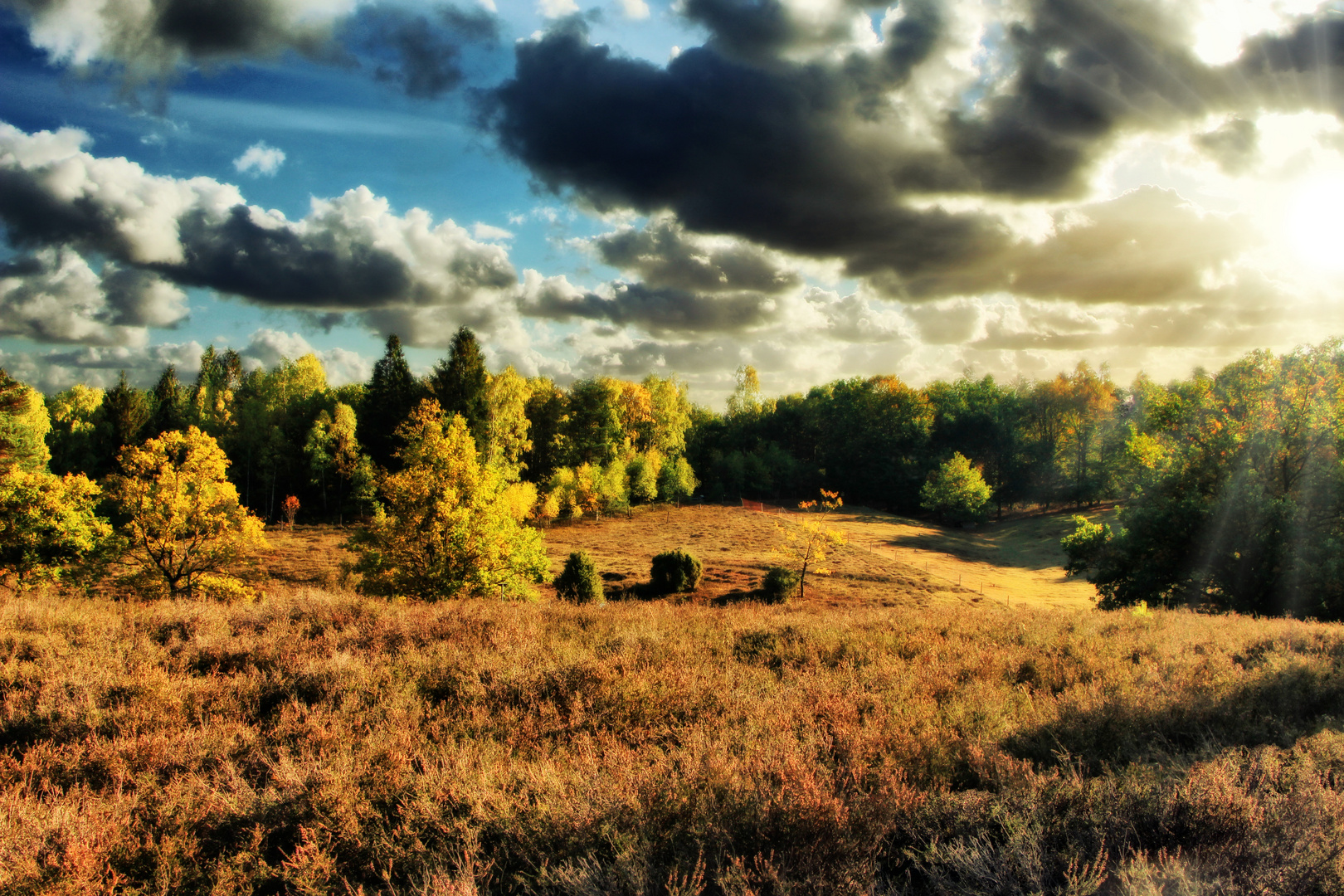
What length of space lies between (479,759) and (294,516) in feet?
201

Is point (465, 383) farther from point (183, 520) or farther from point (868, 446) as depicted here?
point (868, 446)

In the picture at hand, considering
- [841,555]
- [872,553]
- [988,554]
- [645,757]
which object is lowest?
[988,554]

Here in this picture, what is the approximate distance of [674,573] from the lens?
26312 mm

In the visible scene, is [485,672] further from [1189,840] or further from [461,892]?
[1189,840]

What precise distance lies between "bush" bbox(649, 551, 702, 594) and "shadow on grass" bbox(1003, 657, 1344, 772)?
21136 mm

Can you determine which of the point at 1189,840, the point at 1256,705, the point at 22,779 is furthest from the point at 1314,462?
the point at 22,779

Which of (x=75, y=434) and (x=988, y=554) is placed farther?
(x=75, y=434)

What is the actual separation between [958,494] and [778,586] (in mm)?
43544

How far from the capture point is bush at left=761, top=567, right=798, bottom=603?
25406 mm

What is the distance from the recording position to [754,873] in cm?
306

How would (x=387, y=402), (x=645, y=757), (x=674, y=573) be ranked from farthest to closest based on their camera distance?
(x=387, y=402)
(x=674, y=573)
(x=645, y=757)

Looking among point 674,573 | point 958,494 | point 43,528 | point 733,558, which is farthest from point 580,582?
point 958,494

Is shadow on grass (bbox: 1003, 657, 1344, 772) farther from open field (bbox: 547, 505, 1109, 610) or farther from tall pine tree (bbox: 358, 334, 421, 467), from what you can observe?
tall pine tree (bbox: 358, 334, 421, 467)

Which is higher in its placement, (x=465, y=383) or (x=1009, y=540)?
(x=465, y=383)
